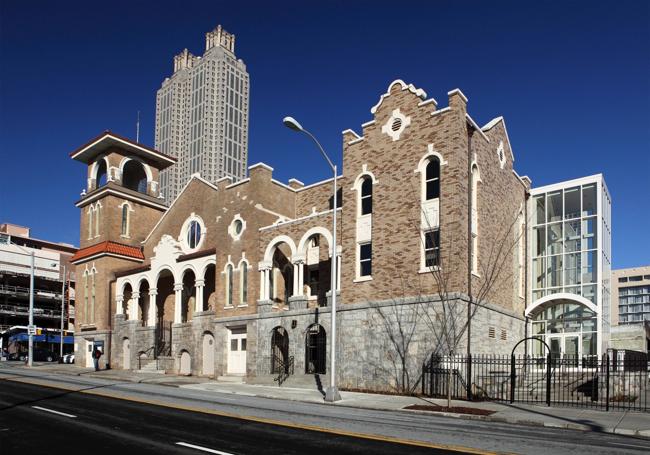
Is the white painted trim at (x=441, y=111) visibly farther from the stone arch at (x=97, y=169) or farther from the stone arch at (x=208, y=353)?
the stone arch at (x=97, y=169)

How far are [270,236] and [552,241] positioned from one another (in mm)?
15274

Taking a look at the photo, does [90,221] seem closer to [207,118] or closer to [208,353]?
[208,353]

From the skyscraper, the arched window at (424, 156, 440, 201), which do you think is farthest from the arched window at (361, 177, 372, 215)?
the skyscraper

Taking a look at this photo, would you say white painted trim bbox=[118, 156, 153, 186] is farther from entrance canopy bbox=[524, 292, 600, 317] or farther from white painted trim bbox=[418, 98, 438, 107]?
entrance canopy bbox=[524, 292, 600, 317]

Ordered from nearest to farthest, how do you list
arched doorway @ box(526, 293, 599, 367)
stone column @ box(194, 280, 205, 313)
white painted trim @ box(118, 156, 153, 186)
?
arched doorway @ box(526, 293, 599, 367), stone column @ box(194, 280, 205, 313), white painted trim @ box(118, 156, 153, 186)

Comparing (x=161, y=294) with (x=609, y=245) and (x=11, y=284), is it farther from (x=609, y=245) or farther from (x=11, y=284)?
(x=11, y=284)

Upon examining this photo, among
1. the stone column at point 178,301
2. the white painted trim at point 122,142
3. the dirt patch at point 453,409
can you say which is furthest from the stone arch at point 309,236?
the white painted trim at point 122,142

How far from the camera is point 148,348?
3869cm

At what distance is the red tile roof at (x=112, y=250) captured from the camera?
141 feet

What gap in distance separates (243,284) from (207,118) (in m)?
151

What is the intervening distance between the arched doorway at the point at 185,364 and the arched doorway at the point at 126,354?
6387 mm

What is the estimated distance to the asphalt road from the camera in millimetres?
10289

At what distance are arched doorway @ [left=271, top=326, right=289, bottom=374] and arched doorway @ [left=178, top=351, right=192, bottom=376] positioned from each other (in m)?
7.82

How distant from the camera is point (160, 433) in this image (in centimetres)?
1166
